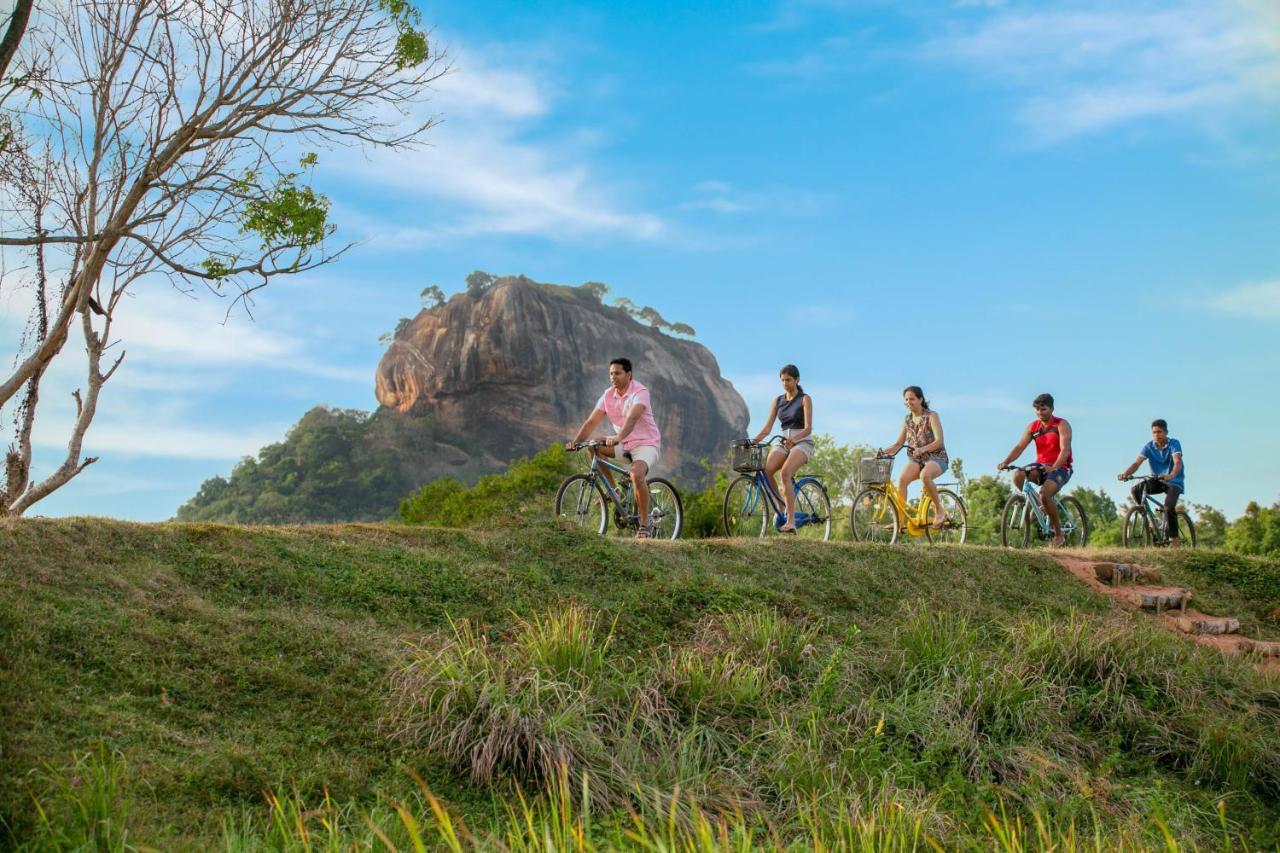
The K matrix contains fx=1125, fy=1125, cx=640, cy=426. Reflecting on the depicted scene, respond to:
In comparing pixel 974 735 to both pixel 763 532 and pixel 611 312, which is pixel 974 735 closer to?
pixel 763 532

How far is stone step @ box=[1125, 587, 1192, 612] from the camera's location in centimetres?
1305

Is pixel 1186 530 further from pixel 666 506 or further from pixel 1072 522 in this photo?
pixel 666 506

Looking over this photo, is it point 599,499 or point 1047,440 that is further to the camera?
point 1047,440

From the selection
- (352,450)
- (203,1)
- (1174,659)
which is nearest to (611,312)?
(352,450)

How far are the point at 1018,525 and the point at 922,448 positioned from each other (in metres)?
2.59

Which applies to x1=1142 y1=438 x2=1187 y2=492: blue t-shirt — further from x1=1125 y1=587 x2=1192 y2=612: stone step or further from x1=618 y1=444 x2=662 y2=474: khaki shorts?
x1=618 y1=444 x2=662 y2=474: khaki shorts

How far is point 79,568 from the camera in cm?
809

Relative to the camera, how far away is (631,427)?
37.9 feet

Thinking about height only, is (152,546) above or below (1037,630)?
above

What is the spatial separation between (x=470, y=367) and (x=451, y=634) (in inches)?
2651

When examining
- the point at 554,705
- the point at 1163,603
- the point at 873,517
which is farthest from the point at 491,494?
the point at 554,705

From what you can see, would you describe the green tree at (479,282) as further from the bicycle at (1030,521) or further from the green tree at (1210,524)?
the bicycle at (1030,521)

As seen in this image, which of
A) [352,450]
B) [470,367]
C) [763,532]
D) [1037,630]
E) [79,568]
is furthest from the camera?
[470,367]

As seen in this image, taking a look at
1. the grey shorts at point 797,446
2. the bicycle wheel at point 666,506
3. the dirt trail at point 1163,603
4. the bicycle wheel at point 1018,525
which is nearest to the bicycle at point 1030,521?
the bicycle wheel at point 1018,525
